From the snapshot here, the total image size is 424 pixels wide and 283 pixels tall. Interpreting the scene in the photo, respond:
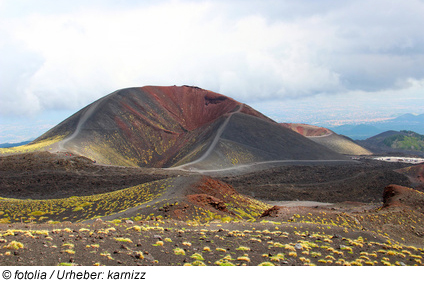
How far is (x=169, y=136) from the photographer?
10275 centimetres

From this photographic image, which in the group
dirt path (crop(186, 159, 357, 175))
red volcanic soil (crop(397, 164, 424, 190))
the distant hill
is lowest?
red volcanic soil (crop(397, 164, 424, 190))

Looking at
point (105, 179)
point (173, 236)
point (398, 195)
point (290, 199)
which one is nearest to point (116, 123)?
point (105, 179)

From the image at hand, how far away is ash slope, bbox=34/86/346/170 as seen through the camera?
80.2m

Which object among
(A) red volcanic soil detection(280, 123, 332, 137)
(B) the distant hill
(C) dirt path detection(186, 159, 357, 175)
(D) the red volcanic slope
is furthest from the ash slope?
(A) red volcanic soil detection(280, 123, 332, 137)

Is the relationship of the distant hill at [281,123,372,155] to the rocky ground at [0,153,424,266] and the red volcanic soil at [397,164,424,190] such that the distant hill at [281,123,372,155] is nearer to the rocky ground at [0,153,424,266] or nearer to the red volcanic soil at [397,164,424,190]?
the red volcanic soil at [397,164,424,190]

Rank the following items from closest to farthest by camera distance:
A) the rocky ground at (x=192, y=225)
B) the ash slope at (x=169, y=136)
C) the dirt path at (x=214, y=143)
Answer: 1. the rocky ground at (x=192, y=225)
2. the dirt path at (x=214, y=143)
3. the ash slope at (x=169, y=136)

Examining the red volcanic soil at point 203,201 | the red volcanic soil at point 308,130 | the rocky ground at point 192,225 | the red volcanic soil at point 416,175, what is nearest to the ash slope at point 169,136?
the rocky ground at point 192,225

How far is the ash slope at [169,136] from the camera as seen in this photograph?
8019 centimetres

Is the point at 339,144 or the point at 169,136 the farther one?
the point at 339,144

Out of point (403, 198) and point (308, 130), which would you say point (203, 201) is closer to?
point (403, 198)

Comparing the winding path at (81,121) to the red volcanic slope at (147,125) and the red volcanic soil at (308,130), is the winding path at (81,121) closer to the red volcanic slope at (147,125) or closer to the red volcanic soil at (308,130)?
the red volcanic slope at (147,125)

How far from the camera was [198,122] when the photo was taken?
386 feet

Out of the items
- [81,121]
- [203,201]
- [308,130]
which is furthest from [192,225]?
[308,130]

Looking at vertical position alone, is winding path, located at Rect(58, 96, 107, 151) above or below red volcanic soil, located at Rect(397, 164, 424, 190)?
above
